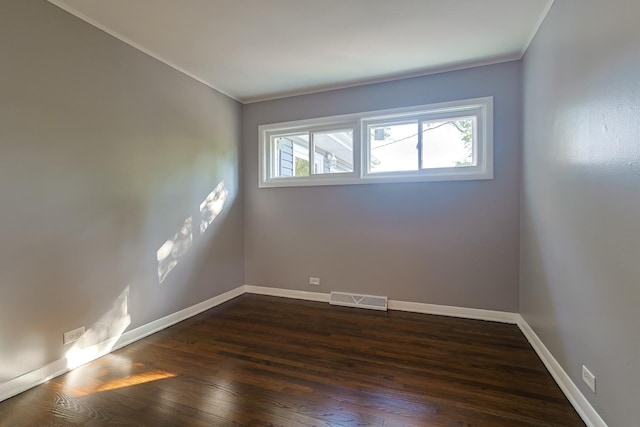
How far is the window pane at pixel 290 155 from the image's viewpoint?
4222 millimetres

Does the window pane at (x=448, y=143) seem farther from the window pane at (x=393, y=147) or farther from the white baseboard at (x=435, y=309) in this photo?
the white baseboard at (x=435, y=309)

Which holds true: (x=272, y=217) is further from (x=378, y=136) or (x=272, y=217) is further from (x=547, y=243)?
(x=547, y=243)

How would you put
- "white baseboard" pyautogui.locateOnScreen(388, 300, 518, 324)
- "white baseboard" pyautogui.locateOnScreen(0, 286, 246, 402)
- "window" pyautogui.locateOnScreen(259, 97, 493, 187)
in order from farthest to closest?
"window" pyautogui.locateOnScreen(259, 97, 493, 187)
"white baseboard" pyautogui.locateOnScreen(388, 300, 518, 324)
"white baseboard" pyautogui.locateOnScreen(0, 286, 246, 402)

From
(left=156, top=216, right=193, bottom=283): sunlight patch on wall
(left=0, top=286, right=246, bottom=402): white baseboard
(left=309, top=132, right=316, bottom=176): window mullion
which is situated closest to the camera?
(left=0, top=286, right=246, bottom=402): white baseboard

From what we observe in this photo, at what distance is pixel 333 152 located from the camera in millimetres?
4016

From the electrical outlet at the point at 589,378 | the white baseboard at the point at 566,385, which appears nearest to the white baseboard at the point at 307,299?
the white baseboard at the point at 566,385

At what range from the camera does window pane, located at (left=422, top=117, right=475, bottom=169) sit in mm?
3332

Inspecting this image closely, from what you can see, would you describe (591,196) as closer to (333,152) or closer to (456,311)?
(456,311)

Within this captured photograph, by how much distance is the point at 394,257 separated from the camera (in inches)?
140

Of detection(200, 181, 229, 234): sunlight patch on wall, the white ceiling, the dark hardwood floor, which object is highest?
the white ceiling

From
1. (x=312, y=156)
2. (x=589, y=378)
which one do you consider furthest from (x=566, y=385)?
(x=312, y=156)

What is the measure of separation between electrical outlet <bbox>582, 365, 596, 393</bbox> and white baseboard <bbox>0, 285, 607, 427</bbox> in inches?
4.2

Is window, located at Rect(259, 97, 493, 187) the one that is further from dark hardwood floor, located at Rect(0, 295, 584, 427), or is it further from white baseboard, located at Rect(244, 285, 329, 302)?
dark hardwood floor, located at Rect(0, 295, 584, 427)

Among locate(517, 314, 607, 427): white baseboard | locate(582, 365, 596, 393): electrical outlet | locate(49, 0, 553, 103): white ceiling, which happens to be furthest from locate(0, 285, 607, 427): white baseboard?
locate(49, 0, 553, 103): white ceiling
